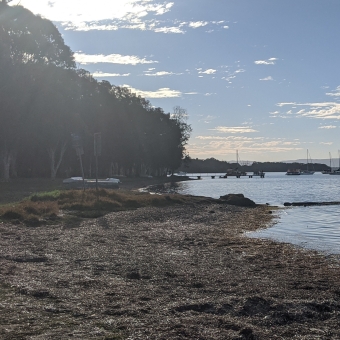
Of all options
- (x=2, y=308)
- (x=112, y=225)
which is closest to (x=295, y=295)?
(x=2, y=308)

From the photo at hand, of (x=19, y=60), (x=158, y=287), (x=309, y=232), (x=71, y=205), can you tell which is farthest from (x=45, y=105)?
(x=158, y=287)

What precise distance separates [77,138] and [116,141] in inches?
1699

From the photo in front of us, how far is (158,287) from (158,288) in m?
0.08

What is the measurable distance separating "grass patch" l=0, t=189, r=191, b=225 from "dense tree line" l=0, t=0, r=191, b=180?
13.6 metres

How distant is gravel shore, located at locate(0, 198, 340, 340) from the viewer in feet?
17.1

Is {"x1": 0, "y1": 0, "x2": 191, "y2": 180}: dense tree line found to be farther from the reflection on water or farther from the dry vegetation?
the dry vegetation

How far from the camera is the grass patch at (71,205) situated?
16.2 meters

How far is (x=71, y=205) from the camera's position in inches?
821

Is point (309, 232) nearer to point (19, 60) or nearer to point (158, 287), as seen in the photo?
point (158, 287)

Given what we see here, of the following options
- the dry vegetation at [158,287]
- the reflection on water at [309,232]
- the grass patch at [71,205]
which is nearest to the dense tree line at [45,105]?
the grass patch at [71,205]

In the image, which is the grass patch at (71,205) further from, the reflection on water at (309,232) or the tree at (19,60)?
the tree at (19,60)

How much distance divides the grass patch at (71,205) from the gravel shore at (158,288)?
6.60 ft

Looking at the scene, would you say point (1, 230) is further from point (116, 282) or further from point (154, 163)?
point (154, 163)

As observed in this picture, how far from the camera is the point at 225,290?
24.0ft
